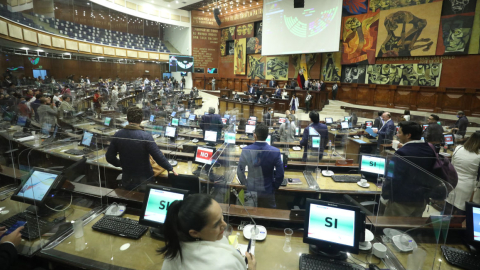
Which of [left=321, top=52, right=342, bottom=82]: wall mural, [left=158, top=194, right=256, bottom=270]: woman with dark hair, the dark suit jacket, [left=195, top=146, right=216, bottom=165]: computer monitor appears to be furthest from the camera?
[left=321, top=52, right=342, bottom=82]: wall mural

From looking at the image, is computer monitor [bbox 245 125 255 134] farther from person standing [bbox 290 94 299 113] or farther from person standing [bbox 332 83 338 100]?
person standing [bbox 332 83 338 100]

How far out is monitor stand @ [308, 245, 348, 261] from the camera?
2.01 m

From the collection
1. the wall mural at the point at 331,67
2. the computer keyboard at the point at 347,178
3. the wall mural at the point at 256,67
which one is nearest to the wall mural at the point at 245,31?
the wall mural at the point at 256,67

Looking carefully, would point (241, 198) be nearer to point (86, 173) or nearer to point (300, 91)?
point (86, 173)

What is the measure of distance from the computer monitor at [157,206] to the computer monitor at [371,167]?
3031 millimetres

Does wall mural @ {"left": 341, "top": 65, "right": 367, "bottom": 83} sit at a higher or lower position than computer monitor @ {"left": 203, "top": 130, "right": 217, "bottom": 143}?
higher

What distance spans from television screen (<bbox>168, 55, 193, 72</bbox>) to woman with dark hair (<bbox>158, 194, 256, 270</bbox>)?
23707 millimetres

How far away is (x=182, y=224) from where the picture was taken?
4.34ft

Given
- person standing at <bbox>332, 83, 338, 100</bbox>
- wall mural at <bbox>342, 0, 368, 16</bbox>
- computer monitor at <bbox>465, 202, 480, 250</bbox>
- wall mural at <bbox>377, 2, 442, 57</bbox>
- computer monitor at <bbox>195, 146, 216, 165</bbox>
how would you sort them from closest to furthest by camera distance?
computer monitor at <bbox>465, 202, 480, 250</bbox>, computer monitor at <bbox>195, 146, 216, 165</bbox>, wall mural at <bbox>377, 2, 442, 57</bbox>, wall mural at <bbox>342, 0, 368, 16</bbox>, person standing at <bbox>332, 83, 338, 100</bbox>

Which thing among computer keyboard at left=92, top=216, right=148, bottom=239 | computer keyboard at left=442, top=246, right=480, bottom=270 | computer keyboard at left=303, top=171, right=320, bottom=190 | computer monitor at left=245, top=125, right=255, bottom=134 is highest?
computer monitor at left=245, top=125, right=255, bottom=134

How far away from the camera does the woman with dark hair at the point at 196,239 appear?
1.27 m

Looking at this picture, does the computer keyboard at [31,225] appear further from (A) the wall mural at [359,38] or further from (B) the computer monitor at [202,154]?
(A) the wall mural at [359,38]

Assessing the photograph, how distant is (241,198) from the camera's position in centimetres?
296

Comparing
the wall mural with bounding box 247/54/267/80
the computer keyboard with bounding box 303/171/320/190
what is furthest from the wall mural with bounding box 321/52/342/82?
the computer keyboard with bounding box 303/171/320/190
